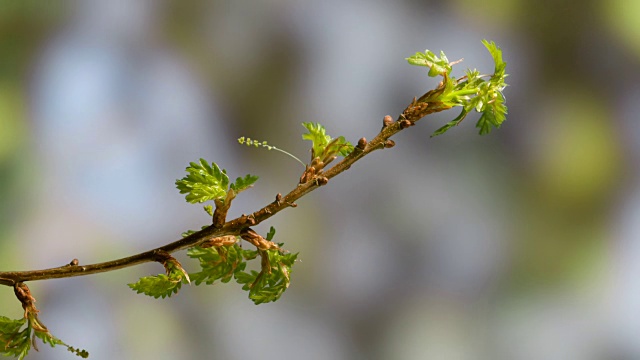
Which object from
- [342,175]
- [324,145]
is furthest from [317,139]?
[342,175]

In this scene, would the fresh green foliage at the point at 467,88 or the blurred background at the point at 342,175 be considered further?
the blurred background at the point at 342,175

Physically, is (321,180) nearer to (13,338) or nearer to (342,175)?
(13,338)

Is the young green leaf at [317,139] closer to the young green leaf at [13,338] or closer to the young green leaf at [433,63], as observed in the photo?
the young green leaf at [433,63]

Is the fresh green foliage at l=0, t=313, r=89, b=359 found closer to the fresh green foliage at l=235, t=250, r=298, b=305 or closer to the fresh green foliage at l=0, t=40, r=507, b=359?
the fresh green foliage at l=0, t=40, r=507, b=359

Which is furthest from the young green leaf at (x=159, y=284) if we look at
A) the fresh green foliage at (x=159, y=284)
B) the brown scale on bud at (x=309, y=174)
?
the brown scale on bud at (x=309, y=174)

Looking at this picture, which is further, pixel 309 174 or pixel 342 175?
pixel 342 175

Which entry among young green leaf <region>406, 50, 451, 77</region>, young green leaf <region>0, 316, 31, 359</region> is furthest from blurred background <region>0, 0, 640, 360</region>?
young green leaf <region>406, 50, 451, 77</region>
